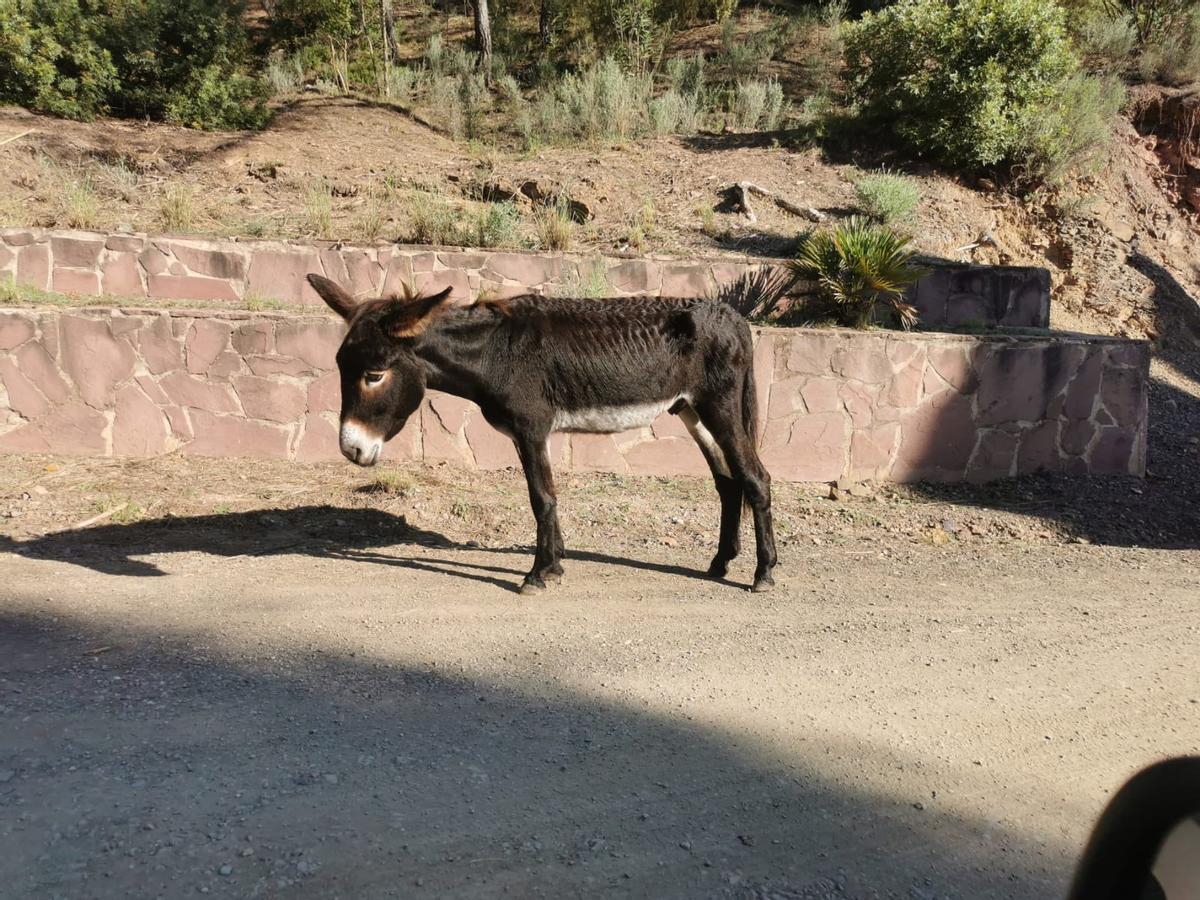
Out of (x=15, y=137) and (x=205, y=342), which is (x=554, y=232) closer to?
(x=205, y=342)

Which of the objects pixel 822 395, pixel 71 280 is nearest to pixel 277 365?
pixel 71 280

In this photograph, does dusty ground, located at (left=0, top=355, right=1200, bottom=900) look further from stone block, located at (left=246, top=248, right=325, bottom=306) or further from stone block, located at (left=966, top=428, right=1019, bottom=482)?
stone block, located at (left=246, top=248, right=325, bottom=306)

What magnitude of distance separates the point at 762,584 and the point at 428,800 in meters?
3.36

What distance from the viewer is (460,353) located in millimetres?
5871

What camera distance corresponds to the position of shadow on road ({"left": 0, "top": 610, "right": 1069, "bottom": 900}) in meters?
2.83

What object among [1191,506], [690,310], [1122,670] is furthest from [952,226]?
[1122,670]

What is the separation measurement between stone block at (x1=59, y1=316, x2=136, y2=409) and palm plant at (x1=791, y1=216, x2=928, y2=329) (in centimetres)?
736

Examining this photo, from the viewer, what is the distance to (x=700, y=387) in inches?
241

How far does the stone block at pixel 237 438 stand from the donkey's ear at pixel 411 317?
3809mm

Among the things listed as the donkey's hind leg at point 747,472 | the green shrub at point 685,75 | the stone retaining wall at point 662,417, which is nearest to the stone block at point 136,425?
the stone retaining wall at point 662,417

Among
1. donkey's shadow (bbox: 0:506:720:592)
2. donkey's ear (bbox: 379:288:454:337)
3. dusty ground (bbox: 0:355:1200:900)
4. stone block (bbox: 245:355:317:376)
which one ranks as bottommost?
donkey's shadow (bbox: 0:506:720:592)

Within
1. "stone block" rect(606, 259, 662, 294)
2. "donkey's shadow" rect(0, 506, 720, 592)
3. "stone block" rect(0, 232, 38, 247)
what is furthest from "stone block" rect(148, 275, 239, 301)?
"stone block" rect(606, 259, 662, 294)

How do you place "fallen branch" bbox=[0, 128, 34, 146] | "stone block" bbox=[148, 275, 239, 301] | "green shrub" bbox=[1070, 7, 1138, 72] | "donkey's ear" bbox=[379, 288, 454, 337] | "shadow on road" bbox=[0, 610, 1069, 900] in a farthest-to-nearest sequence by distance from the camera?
1. "green shrub" bbox=[1070, 7, 1138, 72]
2. "fallen branch" bbox=[0, 128, 34, 146]
3. "stone block" bbox=[148, 275, 239, 301]
4. "donkey's ear" bbox=[379, 288, 454, 337]
5. "shadow on road" bbox=[0, 610, 1069, 900]

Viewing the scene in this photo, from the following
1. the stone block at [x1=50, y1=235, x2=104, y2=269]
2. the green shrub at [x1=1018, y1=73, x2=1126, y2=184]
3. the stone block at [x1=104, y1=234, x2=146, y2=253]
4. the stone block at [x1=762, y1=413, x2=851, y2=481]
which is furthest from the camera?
the green shrub at [x1=1018, y1=73, x2=1126, y2=184]
